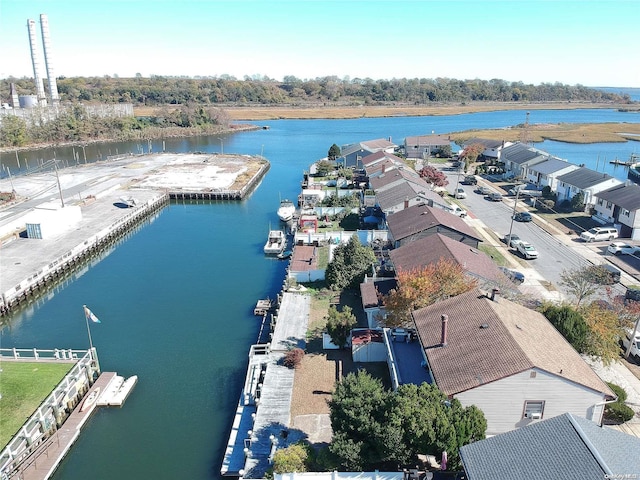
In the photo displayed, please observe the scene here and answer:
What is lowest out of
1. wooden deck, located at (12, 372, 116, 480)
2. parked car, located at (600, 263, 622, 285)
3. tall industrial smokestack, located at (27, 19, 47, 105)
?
wooden deck, located at (12, 372, 116, 480)

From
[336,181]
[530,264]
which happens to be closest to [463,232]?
[530,264]

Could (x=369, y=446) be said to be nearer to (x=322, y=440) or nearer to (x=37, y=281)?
(x=322, y=440)

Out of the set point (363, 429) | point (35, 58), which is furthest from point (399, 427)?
point (35, 58)

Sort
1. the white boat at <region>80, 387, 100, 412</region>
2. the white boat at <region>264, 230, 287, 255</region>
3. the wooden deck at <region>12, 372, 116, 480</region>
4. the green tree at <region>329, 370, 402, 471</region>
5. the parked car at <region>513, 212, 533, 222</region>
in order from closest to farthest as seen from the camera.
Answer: the green tree at <region>329, 370, 402, 471</region>, the wooden deck at <region>12, 372, 116, 480</region>, the white boat at <region>80, 387, 100, 412</region>, the white boat at <region>264, 230, 287, 255</region>, the parked car at <region>513, 212, 533, 222</region>

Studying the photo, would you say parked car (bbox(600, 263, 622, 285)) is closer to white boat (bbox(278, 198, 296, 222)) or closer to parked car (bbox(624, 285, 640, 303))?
parked car (bbox(624, 285, 640, 303))

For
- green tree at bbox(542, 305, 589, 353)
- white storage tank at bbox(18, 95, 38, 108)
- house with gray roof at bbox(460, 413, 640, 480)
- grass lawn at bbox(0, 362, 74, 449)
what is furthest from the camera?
white storage tank at bbox(18, 95, 38, 108)

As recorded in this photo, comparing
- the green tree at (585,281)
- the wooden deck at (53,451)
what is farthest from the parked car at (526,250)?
the wooden deck at (53,451)

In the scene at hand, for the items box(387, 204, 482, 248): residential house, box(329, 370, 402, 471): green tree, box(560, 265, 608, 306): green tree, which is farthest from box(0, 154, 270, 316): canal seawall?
box(560, 265, 608, 306): green tree
